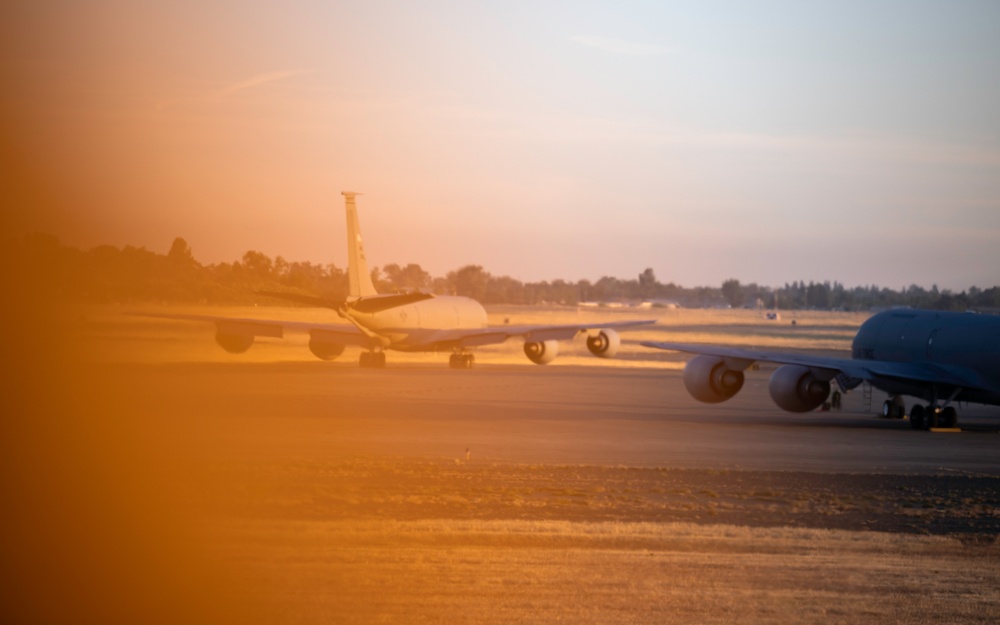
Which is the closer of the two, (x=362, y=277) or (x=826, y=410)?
(x=826, y=410)

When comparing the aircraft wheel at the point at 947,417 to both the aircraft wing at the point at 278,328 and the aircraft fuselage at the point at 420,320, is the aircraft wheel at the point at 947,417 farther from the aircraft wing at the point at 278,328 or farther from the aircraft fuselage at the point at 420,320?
the aircraft wing at the point at 278,328

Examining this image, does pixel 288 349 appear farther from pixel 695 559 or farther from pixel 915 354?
pixel 695 559

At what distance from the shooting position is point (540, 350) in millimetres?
51969

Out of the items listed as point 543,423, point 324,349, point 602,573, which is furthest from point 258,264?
point 602,573

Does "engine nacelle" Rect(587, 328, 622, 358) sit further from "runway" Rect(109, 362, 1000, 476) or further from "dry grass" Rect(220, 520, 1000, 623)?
"dry grass" Rect(220, 520, 1000, 623)

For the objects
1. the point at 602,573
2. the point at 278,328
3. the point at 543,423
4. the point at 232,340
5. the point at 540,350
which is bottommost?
the point at 543,423

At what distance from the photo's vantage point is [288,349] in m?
62.2

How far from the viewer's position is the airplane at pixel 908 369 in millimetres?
26062

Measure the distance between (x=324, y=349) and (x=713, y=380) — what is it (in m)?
28.6

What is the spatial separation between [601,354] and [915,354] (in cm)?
2307

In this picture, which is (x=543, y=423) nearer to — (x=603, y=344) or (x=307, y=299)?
(x=307, y=299)

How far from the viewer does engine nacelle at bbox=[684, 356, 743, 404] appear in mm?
27719

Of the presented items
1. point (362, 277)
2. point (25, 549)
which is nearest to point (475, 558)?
point (25, 549)

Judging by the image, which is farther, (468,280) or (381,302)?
(468,280)
